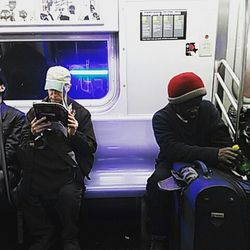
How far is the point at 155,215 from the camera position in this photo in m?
2.19

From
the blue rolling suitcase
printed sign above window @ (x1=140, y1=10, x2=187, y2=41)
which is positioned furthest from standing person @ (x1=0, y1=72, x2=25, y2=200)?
the blue rolling suitcase

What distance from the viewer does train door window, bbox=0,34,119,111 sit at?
268 centimetres

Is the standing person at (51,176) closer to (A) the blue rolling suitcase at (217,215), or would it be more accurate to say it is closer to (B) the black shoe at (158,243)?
(B) the black shoe at (158,243)

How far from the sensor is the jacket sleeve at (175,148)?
2.14 metres

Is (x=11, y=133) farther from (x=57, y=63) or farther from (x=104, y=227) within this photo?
(x=104, y=227)

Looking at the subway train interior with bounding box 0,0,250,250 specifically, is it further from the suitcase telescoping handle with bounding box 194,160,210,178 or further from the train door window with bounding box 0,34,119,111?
the suitcase telescoping handle with bounding box 194,160,210,178

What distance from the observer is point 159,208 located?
7.16 feet

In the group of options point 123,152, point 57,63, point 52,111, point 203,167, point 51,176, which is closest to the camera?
point 203,167

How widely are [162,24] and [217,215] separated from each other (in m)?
1.53

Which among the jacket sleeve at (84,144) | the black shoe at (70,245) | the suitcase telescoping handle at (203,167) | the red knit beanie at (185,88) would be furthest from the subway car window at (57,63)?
the black shoe at (70,245)

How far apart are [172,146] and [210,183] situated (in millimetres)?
490

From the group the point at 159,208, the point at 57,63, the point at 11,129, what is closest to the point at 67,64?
the point at 57,63

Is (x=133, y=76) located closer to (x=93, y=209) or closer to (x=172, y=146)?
(x=172, y=146)

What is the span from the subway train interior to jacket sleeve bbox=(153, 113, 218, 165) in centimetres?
37
